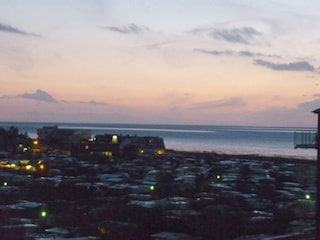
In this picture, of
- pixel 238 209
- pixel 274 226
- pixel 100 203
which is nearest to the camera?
pixel 274 226

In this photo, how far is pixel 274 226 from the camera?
17734 mm

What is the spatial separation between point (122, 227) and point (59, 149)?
40.8m

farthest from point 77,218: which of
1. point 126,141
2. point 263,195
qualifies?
point 126,141

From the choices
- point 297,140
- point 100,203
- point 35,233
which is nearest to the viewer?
point 297,140

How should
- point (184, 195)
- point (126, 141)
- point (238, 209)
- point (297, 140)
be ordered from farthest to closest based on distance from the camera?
1. point (126, 141)
2. point (184, 195)
3. point (238, 209)
4. point (297, 140)

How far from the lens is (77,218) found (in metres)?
18.9

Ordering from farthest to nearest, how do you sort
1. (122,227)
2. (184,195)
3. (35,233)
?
(184,195) < (122,227) < (35,233)

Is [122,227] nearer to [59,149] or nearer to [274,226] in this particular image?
[274,226]

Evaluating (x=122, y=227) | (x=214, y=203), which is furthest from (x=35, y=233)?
(x=214, y=203)

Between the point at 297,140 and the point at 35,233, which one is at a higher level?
the point at 297,140

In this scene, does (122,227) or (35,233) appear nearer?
(35,233)

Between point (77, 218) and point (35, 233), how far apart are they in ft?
12.6

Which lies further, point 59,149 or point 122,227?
point 59,149

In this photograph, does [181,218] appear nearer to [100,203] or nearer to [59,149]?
[100,203]
